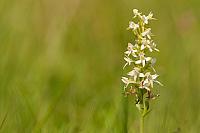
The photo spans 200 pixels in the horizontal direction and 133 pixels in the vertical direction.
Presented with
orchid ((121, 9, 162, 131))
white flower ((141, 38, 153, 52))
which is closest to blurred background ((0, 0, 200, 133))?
orchid ((121, 9, 162, 131))

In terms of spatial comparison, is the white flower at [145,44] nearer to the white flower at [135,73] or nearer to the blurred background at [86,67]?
the white flower at [135,73]

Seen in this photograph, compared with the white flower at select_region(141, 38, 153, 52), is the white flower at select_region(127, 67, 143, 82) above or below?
below

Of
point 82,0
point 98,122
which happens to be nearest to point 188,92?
point 98,122

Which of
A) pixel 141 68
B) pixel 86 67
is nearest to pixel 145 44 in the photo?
pixel 141 68

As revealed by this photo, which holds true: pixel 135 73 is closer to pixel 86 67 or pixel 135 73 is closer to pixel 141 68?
pixel 141 68

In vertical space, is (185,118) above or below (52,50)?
below

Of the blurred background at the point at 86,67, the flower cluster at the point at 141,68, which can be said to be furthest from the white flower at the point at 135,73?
the blurred background at the point at 86,67

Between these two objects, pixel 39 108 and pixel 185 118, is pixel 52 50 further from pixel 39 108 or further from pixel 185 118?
pixel 185 118

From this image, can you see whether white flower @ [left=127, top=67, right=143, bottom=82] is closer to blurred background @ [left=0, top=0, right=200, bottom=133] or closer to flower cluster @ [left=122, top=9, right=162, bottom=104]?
flower cluster @ [left=122, top=9, right=162, bottom=104]
